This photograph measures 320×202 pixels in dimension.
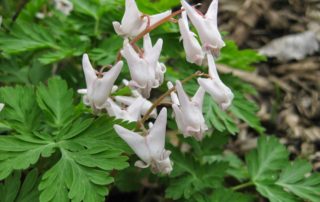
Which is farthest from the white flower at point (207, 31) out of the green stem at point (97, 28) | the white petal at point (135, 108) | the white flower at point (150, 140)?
the green stem at point (97, 28)

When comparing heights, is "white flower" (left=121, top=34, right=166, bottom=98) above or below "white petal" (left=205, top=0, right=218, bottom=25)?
below

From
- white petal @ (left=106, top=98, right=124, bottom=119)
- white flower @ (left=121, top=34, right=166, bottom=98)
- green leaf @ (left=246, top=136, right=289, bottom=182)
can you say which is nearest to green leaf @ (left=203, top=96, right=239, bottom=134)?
green leaf @ (left=246, top=136, right=289, bottom=182)

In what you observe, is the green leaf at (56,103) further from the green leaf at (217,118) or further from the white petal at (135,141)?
the green leaf at (217,118)

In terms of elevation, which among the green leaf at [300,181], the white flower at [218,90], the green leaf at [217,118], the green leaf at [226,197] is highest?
the white flower at [218,90]

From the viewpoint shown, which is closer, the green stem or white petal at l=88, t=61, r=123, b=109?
white petal at l=88, t=61, r=123, b=109

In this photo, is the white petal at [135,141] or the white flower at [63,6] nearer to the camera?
the white petal at [135,141]

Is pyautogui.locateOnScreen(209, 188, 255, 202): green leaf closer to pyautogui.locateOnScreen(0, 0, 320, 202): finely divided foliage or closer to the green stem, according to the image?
pyautogui.locateOnScreen(0, 0, 320, 202): finely divided foliage
